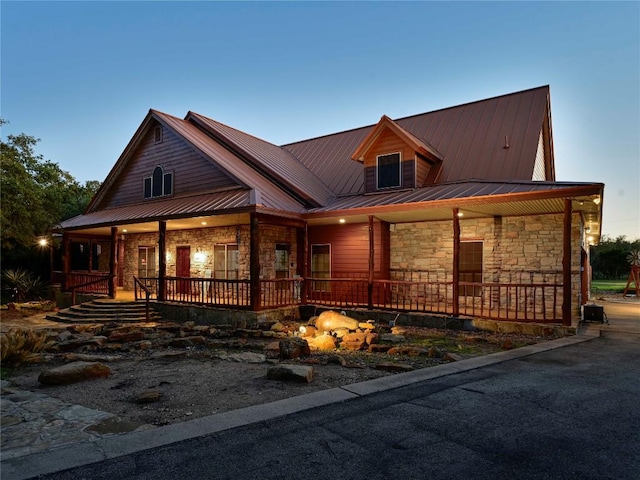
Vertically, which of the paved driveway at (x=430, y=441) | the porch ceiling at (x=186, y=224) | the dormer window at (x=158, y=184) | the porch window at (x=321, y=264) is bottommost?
the paved driveway at (x=430, y=441)

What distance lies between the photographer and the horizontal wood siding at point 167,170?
56.5 feet

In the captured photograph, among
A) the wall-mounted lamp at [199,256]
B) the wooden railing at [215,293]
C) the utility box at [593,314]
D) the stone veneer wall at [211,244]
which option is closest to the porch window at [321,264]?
the stone veneer wall at [211,244]

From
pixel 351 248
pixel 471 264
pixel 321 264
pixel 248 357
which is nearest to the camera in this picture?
pixel 248 357

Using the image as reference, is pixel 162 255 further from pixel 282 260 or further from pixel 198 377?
pixel 198 377

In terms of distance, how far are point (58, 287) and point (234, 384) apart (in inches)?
729

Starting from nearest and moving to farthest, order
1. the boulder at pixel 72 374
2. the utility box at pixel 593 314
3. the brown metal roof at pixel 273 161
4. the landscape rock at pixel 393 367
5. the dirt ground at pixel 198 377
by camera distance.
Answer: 1. the dirt ground at pixel 198 377
2. the boulder at pixel 72 374
3. the landscape rock at pixel 393 367
4. the utility box at pixel 593 314
5. the brown metal roof at pixel 273 161

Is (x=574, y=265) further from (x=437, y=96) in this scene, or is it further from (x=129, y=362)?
(x=437, y=96)

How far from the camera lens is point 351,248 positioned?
1652 centimetres

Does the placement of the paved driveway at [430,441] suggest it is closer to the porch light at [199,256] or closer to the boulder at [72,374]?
the boulder at [72,374]

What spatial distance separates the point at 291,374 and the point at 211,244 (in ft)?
41.0

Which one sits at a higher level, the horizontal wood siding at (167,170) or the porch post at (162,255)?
the horizontal wood siding at (167,170)

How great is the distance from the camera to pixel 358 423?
4668 mm

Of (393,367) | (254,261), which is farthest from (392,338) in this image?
(254,261)

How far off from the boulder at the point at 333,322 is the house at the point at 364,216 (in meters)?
1.79
